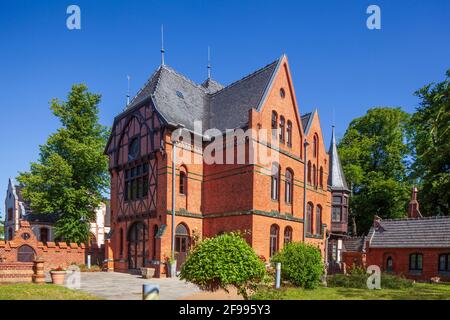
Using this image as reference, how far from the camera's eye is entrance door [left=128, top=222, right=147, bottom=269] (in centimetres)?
2411

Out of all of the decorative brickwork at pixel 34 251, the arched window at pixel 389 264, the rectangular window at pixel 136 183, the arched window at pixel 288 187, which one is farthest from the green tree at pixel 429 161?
the decorative brickwork at pixel 34 251

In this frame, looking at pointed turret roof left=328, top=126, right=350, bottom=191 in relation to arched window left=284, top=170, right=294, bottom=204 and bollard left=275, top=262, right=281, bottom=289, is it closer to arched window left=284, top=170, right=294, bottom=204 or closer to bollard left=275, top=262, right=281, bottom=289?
arched window left=284, top=170, right=294, bottom=204

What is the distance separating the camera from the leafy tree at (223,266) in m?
10.3

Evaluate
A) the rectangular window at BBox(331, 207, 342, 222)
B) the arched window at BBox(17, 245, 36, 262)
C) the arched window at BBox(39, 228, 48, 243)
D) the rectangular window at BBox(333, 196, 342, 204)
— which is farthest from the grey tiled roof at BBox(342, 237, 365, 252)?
the arched window at BBox(39, 228, 48, 243)

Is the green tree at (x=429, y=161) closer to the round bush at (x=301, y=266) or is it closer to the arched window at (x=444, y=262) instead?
the arched window at (x=444, y=262)

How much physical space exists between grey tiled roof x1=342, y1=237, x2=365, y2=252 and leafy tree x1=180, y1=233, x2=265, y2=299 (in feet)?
80.4

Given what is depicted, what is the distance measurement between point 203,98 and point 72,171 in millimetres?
13851

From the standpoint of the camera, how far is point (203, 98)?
93.5ft

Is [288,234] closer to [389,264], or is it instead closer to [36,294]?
[389,264]

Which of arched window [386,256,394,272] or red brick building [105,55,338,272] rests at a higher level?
red brick building [105,55,338,272]

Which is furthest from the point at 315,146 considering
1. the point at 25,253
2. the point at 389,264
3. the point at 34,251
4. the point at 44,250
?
the point at 25,253
